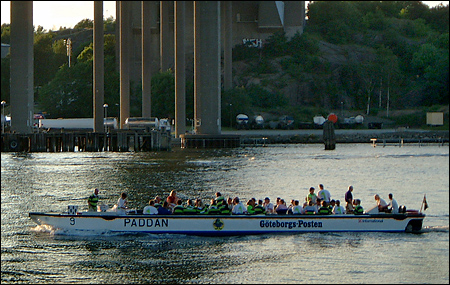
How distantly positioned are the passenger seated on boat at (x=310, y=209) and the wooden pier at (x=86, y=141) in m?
52.6

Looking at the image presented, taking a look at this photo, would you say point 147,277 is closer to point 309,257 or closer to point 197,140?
point 309,257

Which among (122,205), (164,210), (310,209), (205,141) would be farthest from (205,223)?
(205,141)

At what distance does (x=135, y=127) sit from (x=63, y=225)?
66.5 metres

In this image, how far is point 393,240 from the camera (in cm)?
3978

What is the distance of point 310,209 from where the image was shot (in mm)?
41000

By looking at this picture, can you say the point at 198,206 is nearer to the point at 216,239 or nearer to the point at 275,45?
the point at 216,239

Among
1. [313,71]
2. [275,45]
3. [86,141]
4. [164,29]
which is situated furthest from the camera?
[275,45]

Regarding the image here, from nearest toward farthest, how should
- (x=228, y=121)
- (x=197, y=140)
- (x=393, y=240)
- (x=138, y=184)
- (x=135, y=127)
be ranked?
(x=393, y=240)
(x=138, y=184)
(x=197, y=140)
(x=135, y=127)
(x=228, y=121)

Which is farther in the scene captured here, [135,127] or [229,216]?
[135,127]

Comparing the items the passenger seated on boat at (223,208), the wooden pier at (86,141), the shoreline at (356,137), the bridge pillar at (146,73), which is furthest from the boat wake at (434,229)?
the bridge pillar at (146,73)

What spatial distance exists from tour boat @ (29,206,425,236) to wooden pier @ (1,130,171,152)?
158ft

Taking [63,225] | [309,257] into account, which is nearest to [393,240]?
[309,257]

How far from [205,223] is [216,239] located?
3.17 feet

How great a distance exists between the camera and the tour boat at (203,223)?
40.2 meters
